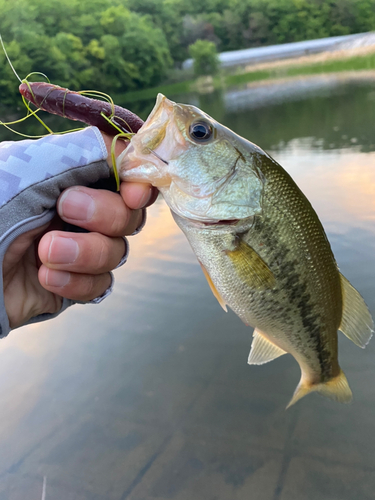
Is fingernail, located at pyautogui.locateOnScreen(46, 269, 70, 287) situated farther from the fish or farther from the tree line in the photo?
the tree line

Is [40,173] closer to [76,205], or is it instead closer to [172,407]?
[76,205]

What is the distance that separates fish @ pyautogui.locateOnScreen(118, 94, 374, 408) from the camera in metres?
1.59

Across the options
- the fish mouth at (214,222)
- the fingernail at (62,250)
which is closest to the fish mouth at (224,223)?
the fish mouth at (214,222)

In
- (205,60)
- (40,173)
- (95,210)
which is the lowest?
(205,60)

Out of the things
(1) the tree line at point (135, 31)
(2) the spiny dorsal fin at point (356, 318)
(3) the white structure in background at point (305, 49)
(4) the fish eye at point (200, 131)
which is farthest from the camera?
(3) the white structure in background at point (305, 49)

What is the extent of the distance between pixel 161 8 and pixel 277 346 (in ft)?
271

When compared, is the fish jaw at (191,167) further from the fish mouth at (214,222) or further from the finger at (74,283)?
the finger at (74,283)

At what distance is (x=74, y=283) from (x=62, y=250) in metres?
0.23

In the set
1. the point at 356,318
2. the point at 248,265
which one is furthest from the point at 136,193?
the point at 356,318

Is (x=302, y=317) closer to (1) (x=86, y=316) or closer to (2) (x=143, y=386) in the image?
(2) (x=143, y=386)

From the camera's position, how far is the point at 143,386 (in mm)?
4402

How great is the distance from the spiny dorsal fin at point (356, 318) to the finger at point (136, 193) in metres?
1.24

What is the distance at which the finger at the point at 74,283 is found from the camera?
5.53 ft

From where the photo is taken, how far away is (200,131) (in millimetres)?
1653
